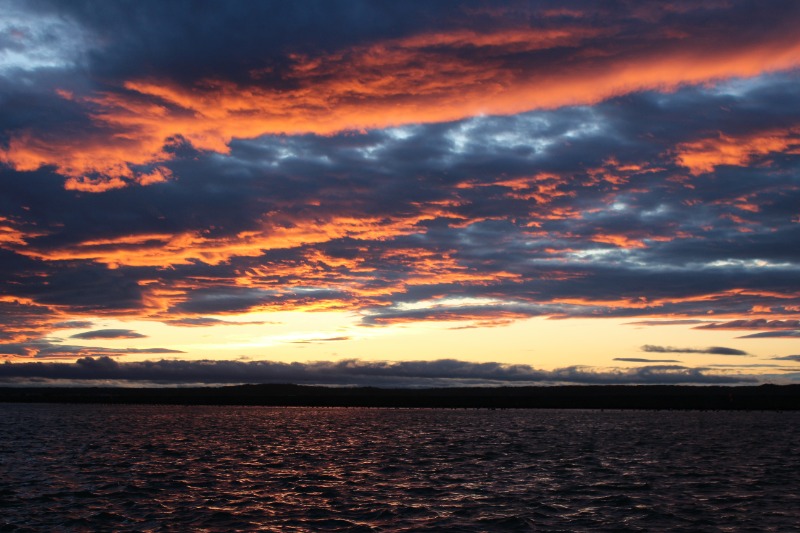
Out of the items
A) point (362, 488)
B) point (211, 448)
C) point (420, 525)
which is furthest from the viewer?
Result: point (211, 448)

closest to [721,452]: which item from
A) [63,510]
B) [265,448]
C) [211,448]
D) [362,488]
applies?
[362,488]

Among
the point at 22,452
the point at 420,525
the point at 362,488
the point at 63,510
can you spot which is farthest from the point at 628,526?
the point at 22,452

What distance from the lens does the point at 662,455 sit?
6731cm

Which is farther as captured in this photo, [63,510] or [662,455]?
[662,455]

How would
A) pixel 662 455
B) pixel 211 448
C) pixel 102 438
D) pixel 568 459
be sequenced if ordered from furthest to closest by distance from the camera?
pixel 102 438 < pixel 211 448 < pixel 662 455 < pixel 568 459

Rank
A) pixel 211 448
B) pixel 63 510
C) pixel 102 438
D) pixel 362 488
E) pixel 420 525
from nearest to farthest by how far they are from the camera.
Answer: pixel 420 525 < pixel 63 510 < pixel 362 488 < pixel 211 448 < pixel 102 438

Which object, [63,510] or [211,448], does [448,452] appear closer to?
[211,448]

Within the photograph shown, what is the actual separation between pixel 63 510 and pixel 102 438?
2333 inches

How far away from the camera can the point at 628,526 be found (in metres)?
31.6

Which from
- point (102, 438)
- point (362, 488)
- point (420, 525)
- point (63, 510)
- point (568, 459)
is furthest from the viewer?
point (102, 438)

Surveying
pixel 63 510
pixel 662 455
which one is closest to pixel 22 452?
pixel 63 510

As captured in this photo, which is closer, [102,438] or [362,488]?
[362,488]

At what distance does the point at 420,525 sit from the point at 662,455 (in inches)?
1765

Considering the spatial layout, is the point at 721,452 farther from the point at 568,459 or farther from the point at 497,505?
the point at 497,505
